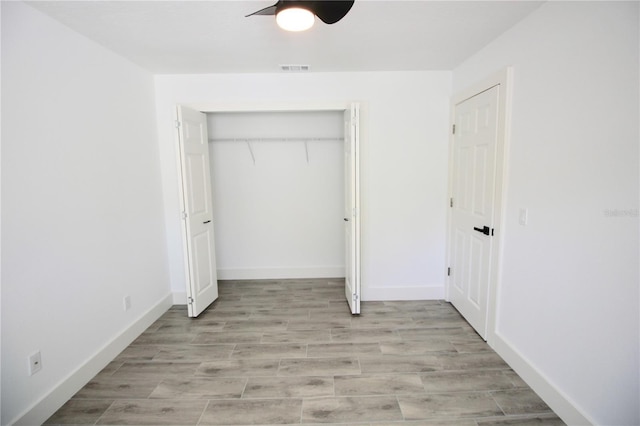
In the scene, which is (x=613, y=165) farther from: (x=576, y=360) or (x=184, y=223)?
(x=184, y=223)

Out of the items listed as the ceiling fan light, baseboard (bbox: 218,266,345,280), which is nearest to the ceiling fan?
the ceiling fan light

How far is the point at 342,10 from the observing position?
153 cm

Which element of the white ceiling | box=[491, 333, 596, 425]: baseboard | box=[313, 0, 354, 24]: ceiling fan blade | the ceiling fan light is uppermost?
the white ceiling

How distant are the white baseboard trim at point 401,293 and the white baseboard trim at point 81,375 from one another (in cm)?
234

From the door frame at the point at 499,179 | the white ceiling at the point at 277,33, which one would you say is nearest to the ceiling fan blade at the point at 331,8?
the white ceiling at the point at 277,33

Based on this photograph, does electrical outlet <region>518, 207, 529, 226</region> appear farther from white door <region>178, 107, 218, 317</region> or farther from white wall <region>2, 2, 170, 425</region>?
white wall <region>2, 2, 170, 425</region>

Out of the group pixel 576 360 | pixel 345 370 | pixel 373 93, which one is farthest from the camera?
pixel 373 93

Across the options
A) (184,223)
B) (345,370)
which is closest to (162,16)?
(184,223)

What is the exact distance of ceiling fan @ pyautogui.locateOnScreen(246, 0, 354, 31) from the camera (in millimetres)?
1426

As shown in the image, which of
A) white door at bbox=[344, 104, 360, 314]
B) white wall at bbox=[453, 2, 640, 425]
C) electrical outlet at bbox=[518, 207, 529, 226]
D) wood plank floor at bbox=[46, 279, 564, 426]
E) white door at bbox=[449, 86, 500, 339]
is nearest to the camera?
white wall at bbox=[453, 2, 640, 425]

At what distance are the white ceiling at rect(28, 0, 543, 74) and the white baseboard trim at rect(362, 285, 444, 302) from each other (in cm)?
244

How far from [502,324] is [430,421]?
3.51 feet

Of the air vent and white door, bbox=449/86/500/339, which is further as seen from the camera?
the air vent

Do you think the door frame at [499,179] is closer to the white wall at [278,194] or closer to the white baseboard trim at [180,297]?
the white wall at [278,194]
